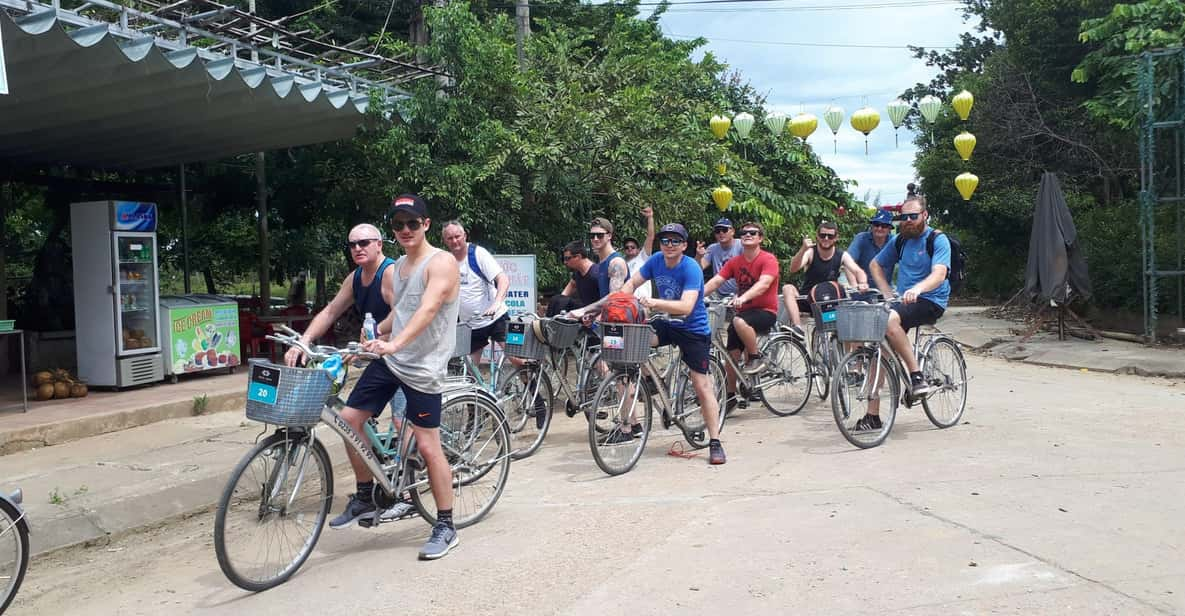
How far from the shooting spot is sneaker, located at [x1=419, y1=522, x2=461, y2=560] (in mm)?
5133

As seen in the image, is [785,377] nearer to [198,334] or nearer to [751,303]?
[751,303]

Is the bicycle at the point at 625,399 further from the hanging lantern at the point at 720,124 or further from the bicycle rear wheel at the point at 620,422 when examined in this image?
the hanging lantern at the point at 720,124

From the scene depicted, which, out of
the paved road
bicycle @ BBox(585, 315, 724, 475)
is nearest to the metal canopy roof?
the paved road

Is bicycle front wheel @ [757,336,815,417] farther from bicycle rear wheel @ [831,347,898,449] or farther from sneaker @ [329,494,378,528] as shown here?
sneaker @ [329,494,378,528]

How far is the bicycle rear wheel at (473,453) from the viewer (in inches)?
226

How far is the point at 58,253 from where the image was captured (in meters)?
14.9

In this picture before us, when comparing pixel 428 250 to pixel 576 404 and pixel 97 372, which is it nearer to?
pixel 576 404

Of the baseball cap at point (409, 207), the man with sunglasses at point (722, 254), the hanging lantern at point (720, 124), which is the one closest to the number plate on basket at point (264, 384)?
the baseball cap at point (409, 207)

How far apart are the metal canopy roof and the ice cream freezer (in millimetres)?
2081

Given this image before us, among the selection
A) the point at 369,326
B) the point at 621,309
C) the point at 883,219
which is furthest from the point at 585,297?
the point at 369,326

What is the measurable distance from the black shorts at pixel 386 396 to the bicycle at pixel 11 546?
1.57 m

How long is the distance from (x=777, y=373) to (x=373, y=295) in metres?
4.57

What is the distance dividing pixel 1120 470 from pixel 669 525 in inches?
129

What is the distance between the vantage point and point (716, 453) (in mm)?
7242
